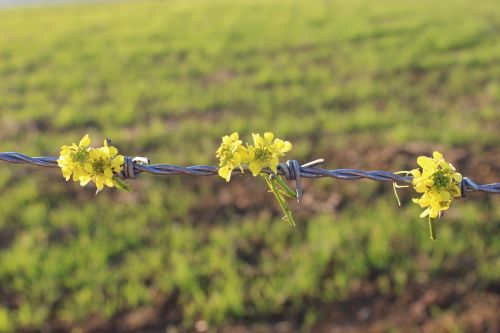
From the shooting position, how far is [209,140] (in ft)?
21.1

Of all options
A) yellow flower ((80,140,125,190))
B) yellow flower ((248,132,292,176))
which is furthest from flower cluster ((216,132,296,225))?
yellow flower ((80,140,125,190))

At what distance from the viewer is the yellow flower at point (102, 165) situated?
1683 mm

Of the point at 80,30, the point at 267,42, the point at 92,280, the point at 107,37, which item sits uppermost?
the point at 80,30

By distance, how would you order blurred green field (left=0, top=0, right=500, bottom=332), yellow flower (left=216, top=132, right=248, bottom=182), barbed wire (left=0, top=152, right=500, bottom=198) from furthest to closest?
blurred green field (left=0, top=0, right=500, bottom=332) < barbed wire (left=0, top=152, right=500, bottom=198) < yellow flower (left=216, top=132, right=248, bottom=182)

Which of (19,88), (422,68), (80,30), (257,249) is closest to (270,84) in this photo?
(422,68)

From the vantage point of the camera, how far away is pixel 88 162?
5.48 ft

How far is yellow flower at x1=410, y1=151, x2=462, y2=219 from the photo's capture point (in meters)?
1.65

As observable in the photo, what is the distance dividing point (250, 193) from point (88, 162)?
3.53 meters

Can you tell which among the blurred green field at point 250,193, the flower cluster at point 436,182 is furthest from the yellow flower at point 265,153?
the blurred green field at point 250,193

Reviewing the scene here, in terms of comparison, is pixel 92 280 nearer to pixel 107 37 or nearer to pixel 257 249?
pixel 257 249

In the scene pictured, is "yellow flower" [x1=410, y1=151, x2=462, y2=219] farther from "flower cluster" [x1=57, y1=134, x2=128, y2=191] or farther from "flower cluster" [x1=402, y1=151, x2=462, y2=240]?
"flower cluster" [x1=57, y1=134, x2=128, y2=191]

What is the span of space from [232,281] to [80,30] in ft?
39.0

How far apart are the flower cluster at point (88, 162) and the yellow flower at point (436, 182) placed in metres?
0.83

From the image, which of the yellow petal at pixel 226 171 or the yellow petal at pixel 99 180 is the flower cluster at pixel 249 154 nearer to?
the yellow petal at pixel 226 171
